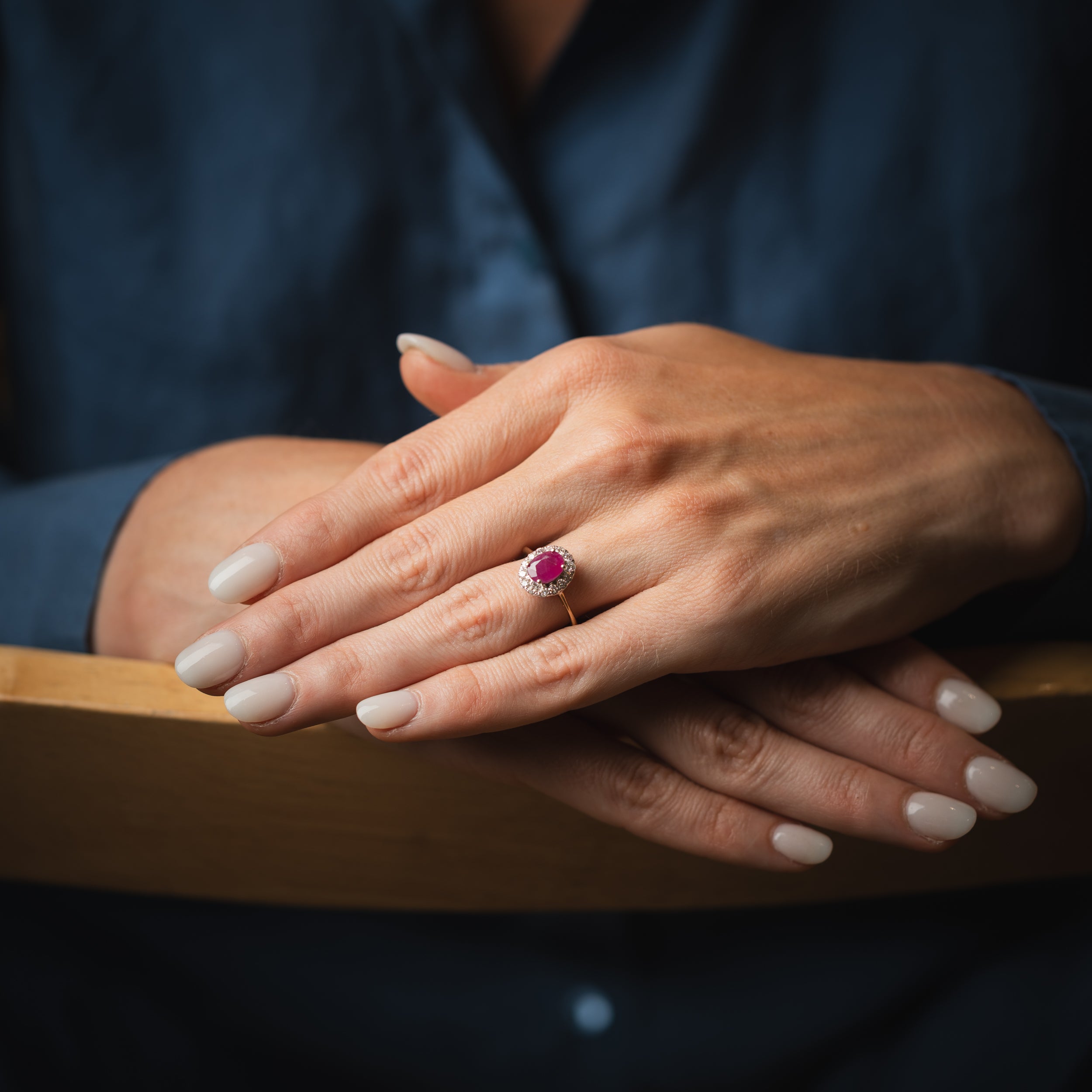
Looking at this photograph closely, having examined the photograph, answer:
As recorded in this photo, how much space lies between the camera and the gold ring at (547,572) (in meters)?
0.48

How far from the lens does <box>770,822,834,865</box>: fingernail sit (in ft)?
1.78

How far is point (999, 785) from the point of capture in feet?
1.79

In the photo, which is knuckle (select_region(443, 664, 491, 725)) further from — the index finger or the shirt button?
the shirt button

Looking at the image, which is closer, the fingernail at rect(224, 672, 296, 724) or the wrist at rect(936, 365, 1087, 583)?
the fingernail at rect(224, 672, 296, 724)

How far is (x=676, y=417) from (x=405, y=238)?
0.60m

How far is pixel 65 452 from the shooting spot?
3.63ft

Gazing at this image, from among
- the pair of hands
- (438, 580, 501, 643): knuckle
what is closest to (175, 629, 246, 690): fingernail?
the pair of hands

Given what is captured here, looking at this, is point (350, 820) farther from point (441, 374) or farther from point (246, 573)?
point (441, 374)

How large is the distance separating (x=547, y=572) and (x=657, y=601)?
70mm

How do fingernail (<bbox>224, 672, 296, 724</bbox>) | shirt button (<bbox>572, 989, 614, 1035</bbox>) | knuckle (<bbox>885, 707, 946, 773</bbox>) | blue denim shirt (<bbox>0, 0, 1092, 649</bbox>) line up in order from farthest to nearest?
blue denim shirt (<bbox>0, 0, 1092, 649</bbox>)
shirt button (<bbox>572, 989, 614, 1035</bbox>)
knuckle (<bbox>885, 707, 946, 773</bbox>)
fingernail (<bbox>224, 672, 296, 724</bbox>)

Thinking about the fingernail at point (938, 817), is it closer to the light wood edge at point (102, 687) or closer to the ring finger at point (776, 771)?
the ring finger at point (776, 771)

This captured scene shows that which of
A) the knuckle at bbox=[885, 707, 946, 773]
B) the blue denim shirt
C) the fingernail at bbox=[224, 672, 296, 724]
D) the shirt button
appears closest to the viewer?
the fingernail at bbox=[224, 672, 296, 724]

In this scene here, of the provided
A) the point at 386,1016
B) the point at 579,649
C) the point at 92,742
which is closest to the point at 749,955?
the point at 386,1016

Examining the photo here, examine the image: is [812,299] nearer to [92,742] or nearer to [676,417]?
Answer: [676,417]
